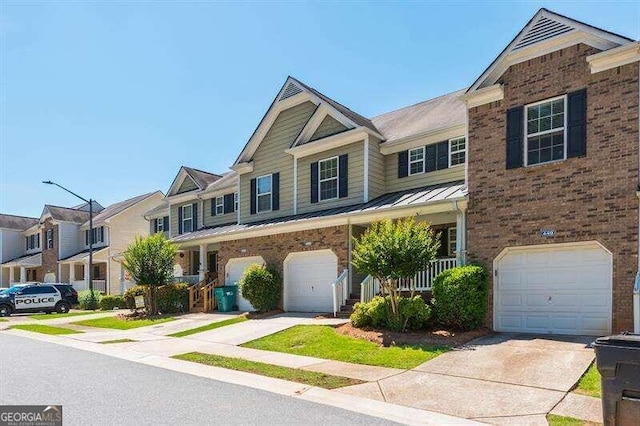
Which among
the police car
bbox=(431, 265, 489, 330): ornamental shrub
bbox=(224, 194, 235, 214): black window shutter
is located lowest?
the police car

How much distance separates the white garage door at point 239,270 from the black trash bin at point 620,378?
15371mm

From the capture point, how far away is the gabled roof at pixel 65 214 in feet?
129

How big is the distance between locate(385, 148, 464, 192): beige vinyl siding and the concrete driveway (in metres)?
6.84

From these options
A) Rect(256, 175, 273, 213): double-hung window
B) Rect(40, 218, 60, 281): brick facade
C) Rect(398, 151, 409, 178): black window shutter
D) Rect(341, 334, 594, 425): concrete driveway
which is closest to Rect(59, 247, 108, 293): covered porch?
Result: Rect(40, 218, 60, 281): brick facade

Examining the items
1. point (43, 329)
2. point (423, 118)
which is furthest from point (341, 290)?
point (43, 329)

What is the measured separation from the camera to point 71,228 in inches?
1567

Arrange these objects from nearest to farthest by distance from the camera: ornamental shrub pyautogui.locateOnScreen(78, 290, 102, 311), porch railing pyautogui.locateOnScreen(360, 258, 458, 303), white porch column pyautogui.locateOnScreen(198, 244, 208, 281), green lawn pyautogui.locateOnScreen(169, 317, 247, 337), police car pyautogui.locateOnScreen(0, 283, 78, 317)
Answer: porch railing pyautogui.locateOnScreen(360, 258, 458, 303)
green lawn pyautogui.locateOnScreen(169, 317, 247, 337)
white porch column pyautogui.locateOnScreen(198, 244, 208, 281)
police car pyautogui.locateOnScreen(0, 283, 78, 317)
ornamental shrub pyautogui.locateOnScreen(78, 290, 102, 311)

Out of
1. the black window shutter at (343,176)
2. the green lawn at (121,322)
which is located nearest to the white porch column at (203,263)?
the green lawn at (121,322)

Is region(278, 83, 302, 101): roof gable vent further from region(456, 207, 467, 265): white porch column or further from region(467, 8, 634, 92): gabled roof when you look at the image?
region(456, 207, 467, 265): white porch column

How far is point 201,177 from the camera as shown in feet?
90.2

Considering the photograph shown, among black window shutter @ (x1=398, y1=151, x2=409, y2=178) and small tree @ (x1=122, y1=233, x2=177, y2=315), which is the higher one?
black window shutter @ (x1=398, y1=151, x2=409, y2=178)

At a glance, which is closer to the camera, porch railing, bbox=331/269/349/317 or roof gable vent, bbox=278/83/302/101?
porch railing, bbox=331/269/349/317

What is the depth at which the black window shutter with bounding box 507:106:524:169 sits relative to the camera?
1281 centimetres

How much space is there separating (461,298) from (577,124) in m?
5.20
